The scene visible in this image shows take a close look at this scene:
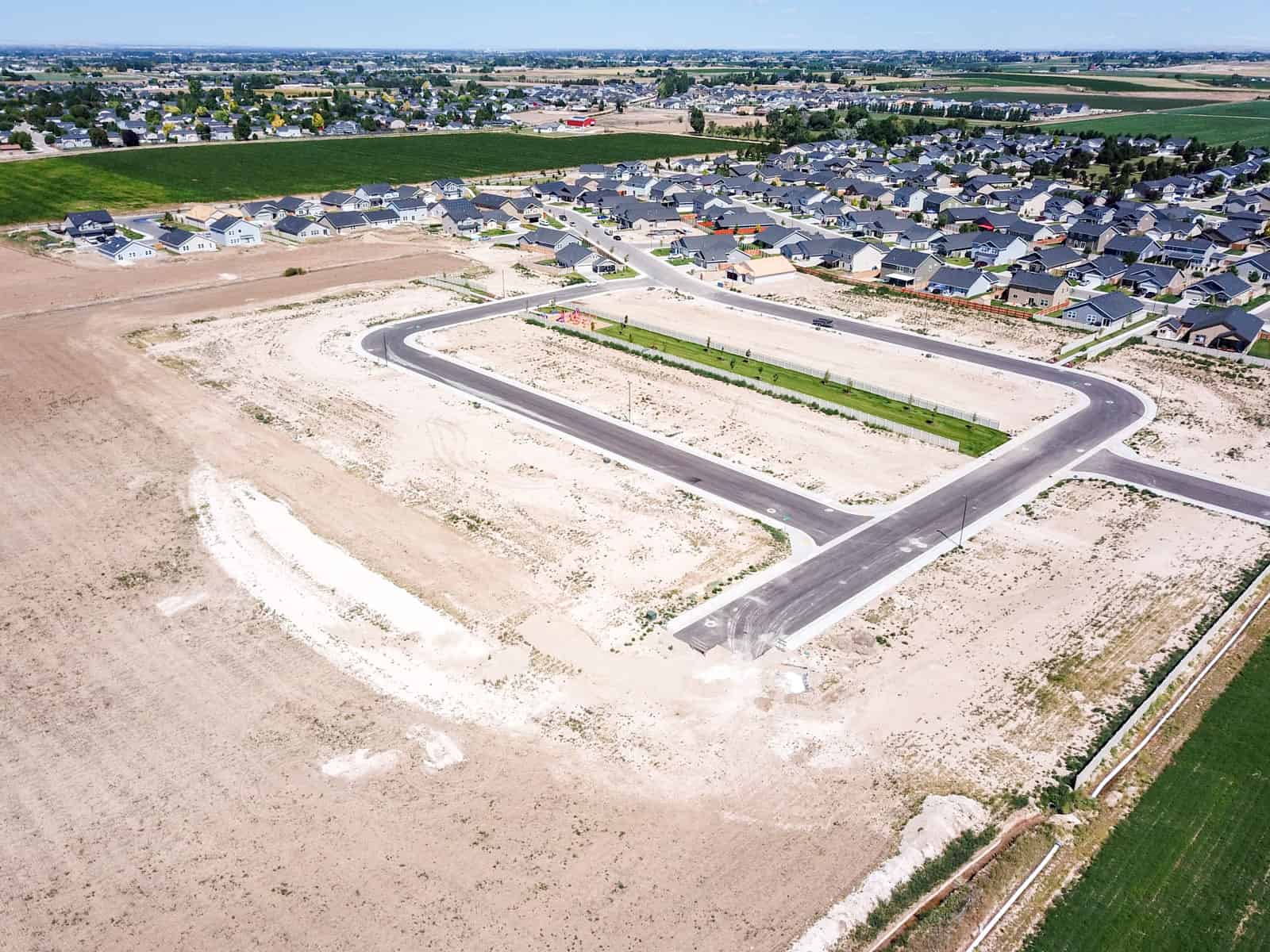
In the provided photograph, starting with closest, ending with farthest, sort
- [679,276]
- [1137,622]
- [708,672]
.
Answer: [708,672] → [1137,622] → [679,276]

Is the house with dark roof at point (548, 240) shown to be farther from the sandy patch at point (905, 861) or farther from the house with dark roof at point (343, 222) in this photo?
the sandy patch at point (905, 861)

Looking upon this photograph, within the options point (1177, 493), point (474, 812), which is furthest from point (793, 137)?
point (474, 812)

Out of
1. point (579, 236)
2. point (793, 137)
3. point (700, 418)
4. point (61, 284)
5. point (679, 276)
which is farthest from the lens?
point (793, 137)

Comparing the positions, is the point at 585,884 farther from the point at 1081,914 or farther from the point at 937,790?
the point at 1081,914

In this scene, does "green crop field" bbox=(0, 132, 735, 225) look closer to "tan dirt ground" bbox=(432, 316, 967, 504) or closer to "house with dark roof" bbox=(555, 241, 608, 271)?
"house with dark roof" bbox=(555, 241, 608, 271)

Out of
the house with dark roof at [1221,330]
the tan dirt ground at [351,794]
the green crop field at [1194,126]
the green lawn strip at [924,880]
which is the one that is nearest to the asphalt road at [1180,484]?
the house with dark roof at [1221,330]

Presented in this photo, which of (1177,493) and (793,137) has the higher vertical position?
(793,137)

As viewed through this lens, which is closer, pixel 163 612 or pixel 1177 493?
pixel 163 612
